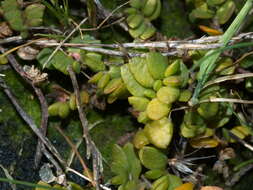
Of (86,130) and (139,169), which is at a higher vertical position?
(86,130)

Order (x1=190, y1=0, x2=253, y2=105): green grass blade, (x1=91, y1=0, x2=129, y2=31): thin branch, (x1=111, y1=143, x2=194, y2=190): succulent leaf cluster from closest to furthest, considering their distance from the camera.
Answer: (x1=190, y1=0, x2=253, y2=105): green grass blade
(x1=111, y1=143, x2=194, y2=190): succulent leaf cluster
(x1=91, y1=0, x2=129, y2=31): thin branch

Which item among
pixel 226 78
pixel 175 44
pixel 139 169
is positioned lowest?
pixel 139 169

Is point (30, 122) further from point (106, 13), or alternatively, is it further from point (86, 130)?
point (106, 13)

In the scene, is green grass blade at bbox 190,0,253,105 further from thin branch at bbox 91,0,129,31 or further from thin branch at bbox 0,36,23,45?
thin branch at bbox 0,36,23,45

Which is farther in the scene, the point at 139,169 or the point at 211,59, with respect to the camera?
the point at 139,169

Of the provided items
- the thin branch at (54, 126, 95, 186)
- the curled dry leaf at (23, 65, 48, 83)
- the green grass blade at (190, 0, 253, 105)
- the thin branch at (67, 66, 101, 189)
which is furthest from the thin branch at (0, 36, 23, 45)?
the green grass blade at (190, 0, 253, 105)

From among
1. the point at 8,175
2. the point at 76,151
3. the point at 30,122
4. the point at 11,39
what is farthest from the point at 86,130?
the point at 11,39

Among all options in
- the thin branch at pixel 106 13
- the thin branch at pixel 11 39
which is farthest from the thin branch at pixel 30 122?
the thin branch at pixel 106 13

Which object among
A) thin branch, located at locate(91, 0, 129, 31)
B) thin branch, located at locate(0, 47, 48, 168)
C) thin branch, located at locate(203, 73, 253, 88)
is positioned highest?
thin branch, located at locate(91, 0, 129, 31)

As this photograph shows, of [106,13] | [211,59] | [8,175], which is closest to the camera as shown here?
[211,59]

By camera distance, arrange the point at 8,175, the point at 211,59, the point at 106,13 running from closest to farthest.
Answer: the point at 211,59
the point at 8,175
the point at 106,13

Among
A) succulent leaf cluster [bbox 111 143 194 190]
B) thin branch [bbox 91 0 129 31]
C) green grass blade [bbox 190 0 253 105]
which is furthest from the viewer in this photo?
thin branch [bbox 91 0 129 31]

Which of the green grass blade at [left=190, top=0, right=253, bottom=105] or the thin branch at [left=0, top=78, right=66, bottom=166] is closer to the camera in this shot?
the green grass blade at [left=190, top=0, right=253, bottom=105]

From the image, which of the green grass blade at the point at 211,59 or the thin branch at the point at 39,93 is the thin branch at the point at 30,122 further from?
the green grass blade at the point at 211,59
